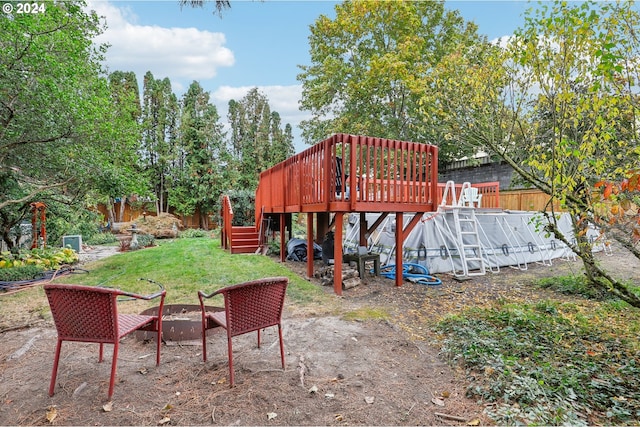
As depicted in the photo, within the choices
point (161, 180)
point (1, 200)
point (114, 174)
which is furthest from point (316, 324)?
point (161, 180)

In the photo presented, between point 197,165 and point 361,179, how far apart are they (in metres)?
15.0

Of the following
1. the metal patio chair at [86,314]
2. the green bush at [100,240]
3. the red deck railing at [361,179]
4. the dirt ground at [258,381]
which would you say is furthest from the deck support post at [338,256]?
the green bush at [100,240]

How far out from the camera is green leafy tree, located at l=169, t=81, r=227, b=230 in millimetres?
18391

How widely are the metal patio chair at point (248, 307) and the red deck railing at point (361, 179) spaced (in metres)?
2.64

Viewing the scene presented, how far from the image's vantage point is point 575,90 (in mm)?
3350

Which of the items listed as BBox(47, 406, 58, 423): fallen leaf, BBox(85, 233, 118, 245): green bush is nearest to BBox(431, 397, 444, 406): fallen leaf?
BBox(47, 406, 58, 423): fallen leaf

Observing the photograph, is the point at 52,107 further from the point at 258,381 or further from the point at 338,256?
the point at 258,381

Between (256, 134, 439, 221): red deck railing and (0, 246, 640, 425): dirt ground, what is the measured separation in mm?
2002

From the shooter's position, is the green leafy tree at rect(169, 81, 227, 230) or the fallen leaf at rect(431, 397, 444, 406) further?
the green leafy tree at rect(169, 81, 227, 230)

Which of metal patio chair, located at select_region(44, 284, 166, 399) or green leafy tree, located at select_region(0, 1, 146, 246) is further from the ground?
green leafy tree, located at select_region(0, 1, 146, 246)

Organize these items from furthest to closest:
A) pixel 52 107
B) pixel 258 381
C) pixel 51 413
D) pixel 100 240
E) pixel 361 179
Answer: pixel 100 240
pixel 361 179
pixel 52 107
pixel 258 381
pixel 51 413

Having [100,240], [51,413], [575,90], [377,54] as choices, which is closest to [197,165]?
[100,240]

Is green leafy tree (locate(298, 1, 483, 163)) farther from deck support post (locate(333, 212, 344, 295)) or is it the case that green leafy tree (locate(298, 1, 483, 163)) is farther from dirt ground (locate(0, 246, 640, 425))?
dirt ground (locate(0, 246, 640, 425))

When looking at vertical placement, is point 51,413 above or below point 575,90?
below
